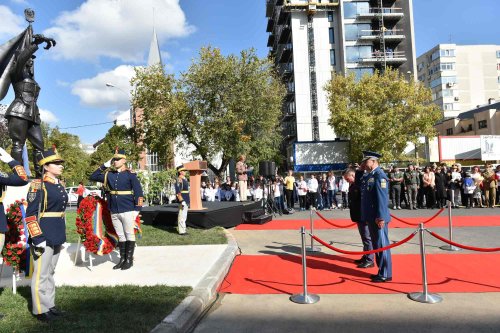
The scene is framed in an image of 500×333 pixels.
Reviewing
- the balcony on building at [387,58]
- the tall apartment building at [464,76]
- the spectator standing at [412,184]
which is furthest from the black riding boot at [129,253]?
the tall apartment building at [464,76]

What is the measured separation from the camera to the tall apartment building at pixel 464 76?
82938 millimetres

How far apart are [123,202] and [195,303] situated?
302cm

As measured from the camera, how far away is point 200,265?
23.1 ft

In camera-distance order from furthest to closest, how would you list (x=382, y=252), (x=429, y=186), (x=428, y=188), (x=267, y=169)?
(x=428, y=188)
(x=429, y=186)
(x=267, y=169)
(x=382, y=252)

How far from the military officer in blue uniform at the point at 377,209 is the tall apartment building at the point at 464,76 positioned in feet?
283

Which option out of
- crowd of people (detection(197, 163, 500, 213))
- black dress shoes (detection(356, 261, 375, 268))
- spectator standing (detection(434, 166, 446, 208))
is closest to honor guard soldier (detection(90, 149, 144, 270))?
black dress shoes (detection(356, 261, 375, 268))

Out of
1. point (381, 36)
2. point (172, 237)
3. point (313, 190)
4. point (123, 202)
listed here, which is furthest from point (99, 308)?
point (381, 36)

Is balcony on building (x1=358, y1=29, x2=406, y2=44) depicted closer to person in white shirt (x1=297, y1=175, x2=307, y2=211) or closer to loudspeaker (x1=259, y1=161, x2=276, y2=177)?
person in white shirt (x1=297, y1=175, x2=307, y2=211)

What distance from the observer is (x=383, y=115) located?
31766 millimetres

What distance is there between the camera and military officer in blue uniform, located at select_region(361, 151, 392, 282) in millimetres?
6137

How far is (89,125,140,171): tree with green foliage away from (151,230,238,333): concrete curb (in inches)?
982

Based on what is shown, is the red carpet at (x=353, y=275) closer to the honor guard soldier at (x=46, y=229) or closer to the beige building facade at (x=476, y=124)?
the honor guard soldier at (x=46, y=229)

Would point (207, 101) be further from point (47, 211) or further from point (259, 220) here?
point (47, 211)

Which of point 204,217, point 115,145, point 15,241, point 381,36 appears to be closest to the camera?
point 15,241
